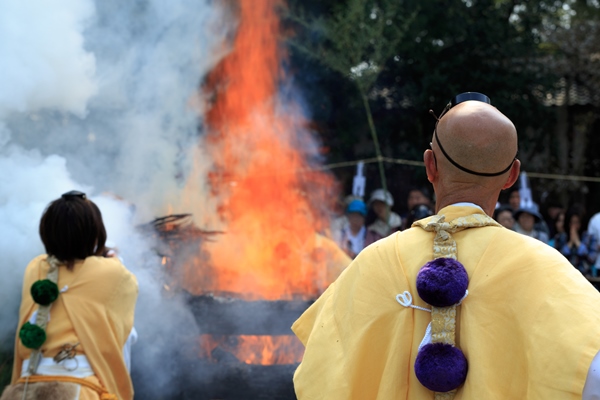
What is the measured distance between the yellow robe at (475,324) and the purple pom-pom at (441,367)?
0.04 metres

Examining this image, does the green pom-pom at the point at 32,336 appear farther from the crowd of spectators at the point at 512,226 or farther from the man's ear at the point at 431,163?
the crowd of spectators at the point at 512,226

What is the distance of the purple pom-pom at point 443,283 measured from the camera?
207 cm

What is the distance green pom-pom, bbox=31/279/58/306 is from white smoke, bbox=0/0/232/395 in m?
1.15

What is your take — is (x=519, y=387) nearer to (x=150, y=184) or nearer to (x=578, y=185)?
(x=150, y=184)

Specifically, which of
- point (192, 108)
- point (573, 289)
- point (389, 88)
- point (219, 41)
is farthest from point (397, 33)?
point (573, 289)

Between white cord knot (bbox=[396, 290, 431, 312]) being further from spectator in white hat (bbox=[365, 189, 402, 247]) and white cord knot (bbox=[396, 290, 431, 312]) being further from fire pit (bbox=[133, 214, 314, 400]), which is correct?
spectator in white hat (bbox=[365, 189, 402, 247])

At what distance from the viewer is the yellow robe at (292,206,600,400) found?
76.1 inches

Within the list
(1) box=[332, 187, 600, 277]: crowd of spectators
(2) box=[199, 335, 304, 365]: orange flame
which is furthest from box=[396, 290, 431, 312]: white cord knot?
(1) box=[332, 187, 600, 277]: crowd of spectators

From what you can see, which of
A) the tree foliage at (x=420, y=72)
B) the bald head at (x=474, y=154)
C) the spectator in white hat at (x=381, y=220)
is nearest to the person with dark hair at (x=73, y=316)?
the bald head at (x=474, y=154)

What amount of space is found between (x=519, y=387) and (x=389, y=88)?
9898 millimetres

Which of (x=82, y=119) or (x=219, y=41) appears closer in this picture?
(x=82, y=119)

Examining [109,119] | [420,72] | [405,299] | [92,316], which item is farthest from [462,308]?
[420,72]

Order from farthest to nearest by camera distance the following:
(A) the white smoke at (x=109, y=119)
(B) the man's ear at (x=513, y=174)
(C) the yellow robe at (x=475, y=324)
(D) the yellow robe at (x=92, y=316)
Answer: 1. (A) the white smoke at (x=109, y=119)
2. (D) the yellow robe at (x=92, y=316)
3. (B) the man's ear at (x=513, y=174)
4. (C) the yellow robe at (x=475, y=324)

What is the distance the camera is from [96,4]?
7012mm
